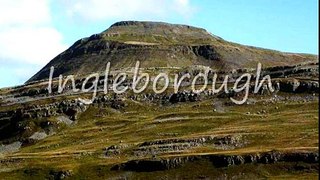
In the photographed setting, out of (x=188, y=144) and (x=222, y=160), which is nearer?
(x=222, y=160)

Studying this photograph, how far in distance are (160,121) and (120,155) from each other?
53.7 m

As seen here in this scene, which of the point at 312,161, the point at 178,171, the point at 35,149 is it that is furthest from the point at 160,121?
A: the point at 312,161

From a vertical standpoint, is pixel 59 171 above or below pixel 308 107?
below

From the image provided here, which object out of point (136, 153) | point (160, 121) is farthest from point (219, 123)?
point (136, 153)

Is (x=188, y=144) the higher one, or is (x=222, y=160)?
(x=188, y=144)

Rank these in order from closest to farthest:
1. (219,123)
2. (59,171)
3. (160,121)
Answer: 1. (59,171)
2. (219,123)
3. (160,121)

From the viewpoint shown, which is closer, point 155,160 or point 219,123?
point 155,160

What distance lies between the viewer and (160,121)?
19725 centimetres

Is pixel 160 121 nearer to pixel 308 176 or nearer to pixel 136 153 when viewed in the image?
pixel 136 153

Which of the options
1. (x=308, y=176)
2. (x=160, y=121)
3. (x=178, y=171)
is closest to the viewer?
(x=308, y=176)

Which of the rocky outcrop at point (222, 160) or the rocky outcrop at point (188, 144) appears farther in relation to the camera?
the rocky outcrop at point (188, 144)

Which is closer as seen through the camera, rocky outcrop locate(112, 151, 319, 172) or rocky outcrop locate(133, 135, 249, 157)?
rocky outcrop locate(112, 151, 319, 172)

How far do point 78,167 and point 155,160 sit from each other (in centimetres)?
2030

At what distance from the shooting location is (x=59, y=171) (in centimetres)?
12912
